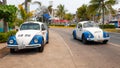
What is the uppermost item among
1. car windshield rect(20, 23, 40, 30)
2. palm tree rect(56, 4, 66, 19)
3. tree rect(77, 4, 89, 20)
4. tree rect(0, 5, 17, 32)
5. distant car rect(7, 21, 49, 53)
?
palm tree rect(56, 4, 66, 19)

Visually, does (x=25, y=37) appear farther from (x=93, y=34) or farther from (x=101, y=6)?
(x=101, y=6)

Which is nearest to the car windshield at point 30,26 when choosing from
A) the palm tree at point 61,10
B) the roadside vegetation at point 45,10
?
the roadside vegetation at point 45,10

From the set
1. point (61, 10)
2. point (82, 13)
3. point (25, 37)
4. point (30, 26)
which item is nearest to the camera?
point (25, 37)

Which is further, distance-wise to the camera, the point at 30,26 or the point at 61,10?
the point at 61,10

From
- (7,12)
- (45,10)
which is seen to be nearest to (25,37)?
(7,12)

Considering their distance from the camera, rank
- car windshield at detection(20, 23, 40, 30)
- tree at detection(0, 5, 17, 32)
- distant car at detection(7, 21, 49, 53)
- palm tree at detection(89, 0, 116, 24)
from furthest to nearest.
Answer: palm tree at detection(89, 0, 116, 24) < tree at detection(0, 5, 17, 32) < car windshield at detection(20, 23, 40, 30) < distant car at detection(7, 21, 49, 53)

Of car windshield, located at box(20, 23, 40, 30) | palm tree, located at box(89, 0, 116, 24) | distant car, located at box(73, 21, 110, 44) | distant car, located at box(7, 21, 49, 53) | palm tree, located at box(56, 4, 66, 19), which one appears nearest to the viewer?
distant car, located at box(7, 21, 49, 53)

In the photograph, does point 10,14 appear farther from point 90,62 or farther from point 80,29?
point 90,62

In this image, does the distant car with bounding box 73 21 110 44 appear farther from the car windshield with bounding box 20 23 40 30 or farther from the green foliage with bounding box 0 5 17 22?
the green foliage with bounding box 0 5 17 22

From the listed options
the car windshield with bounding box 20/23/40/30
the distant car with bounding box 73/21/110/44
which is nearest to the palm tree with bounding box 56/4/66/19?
the distant car with bounding box 73/21/110/44

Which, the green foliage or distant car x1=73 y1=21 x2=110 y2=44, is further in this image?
the green foliage

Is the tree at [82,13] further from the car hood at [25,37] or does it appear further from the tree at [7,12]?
the car hood at [25,37]

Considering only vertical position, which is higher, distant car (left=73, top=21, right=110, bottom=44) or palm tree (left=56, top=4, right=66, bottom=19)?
palm tree (left=56, top=4, right=66, bottom=19)

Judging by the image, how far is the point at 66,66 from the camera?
8.88 m
